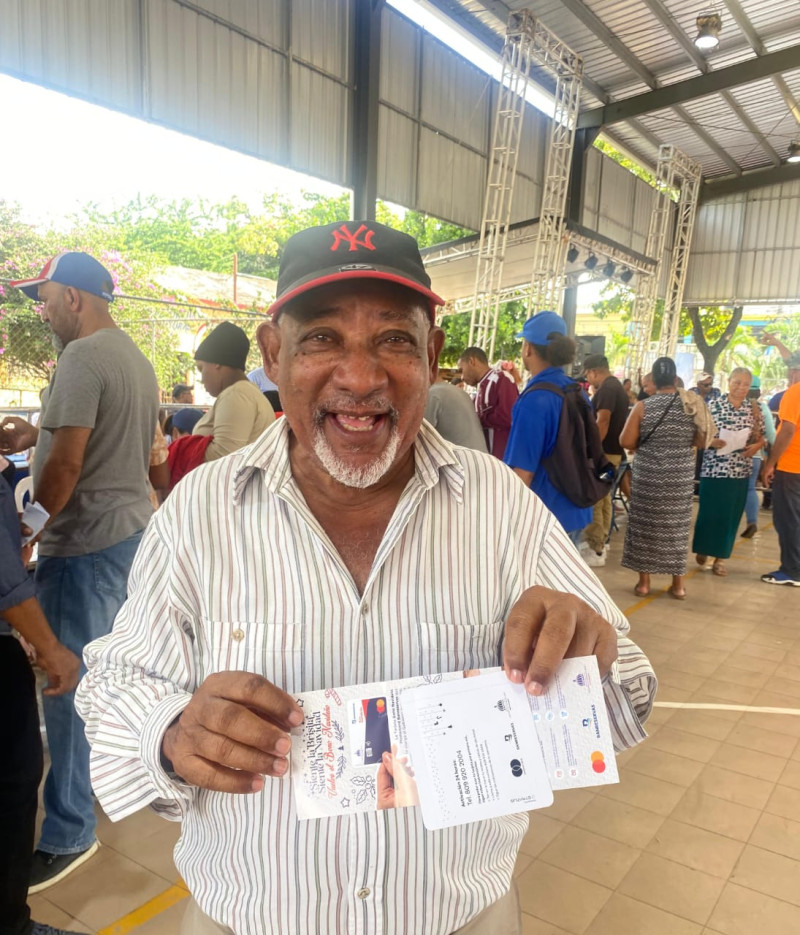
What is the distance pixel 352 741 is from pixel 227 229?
29.2 meters

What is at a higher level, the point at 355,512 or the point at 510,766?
the point at 355,512

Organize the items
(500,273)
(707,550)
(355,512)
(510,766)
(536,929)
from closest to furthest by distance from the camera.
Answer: (510,766) → (355,512) → (536,929) → (707,550) → (500,273)

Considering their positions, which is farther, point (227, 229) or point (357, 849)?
point (227, 229)

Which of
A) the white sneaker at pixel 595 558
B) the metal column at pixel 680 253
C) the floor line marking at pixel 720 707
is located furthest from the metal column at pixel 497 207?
the floor line marking at pixel 720 707

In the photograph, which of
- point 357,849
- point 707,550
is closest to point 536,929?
point 357,849

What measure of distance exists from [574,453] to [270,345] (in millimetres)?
2848

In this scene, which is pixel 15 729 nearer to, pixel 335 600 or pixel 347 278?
pixel 335 600

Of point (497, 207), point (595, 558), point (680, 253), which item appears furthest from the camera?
point (680, 253)

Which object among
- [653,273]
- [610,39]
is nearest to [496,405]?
[610,39]

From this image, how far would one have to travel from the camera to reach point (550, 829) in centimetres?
272

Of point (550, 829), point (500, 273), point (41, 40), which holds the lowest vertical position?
→ point (550, 829)

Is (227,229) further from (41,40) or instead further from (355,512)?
(355,512)

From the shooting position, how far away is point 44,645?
191 centimetres

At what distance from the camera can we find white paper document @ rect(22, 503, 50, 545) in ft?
7.03
